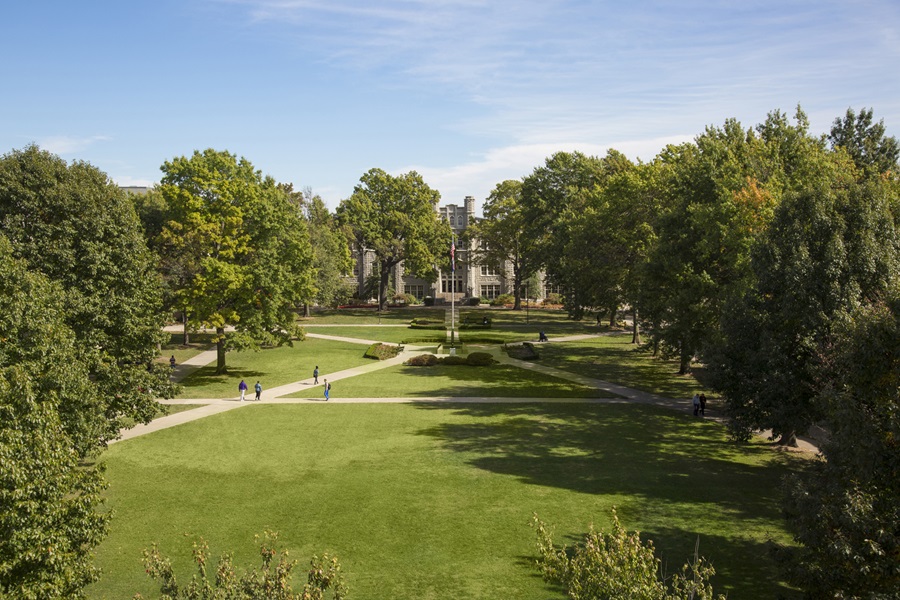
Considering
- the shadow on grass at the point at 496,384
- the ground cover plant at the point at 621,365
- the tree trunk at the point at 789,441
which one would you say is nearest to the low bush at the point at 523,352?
the ground cover plant at the point at 621,365

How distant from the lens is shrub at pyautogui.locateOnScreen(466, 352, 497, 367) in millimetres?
49438

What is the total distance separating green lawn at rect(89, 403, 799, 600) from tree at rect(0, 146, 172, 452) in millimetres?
3091

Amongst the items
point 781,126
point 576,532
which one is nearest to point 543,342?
point 781,126

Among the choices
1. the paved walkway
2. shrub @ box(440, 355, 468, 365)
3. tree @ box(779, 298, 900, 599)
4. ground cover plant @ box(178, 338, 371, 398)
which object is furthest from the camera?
shrub @ box(440, 355, 468, 365)

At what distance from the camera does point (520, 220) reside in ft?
295

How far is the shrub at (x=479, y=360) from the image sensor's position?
4944cm

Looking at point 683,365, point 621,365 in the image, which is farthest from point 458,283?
point 683,365

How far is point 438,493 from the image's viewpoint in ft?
74.6

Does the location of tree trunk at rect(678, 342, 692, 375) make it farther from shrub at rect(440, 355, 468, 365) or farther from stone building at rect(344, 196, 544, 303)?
stone building at rect(344, 196, 544, 303)

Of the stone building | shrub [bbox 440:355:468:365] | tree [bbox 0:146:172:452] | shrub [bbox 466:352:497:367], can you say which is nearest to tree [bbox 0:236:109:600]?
tree [bbox 0:146:172:452]

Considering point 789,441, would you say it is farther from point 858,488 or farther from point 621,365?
point 621,365

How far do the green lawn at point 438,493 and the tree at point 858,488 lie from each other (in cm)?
355

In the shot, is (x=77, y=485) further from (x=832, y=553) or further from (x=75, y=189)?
(x=75, y=189)

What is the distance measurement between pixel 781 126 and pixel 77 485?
38200 millimetres
